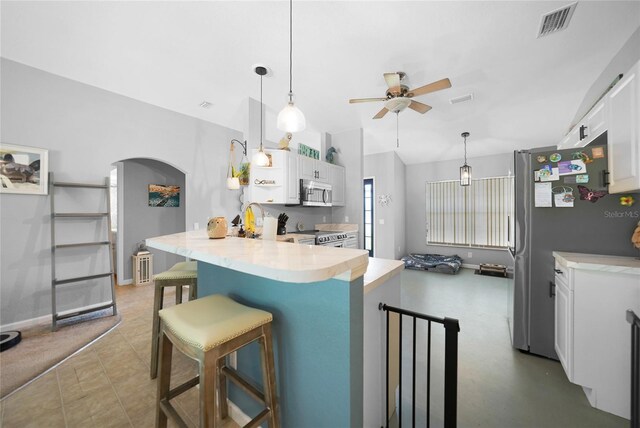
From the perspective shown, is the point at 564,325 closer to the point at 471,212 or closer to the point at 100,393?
the point at 100,393

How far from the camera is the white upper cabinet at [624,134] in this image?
152cm

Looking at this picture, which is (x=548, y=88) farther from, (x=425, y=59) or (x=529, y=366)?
(x=529, y=366)

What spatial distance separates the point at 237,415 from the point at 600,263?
2.61m

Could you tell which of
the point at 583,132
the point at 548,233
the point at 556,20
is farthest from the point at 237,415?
the point at 583,132

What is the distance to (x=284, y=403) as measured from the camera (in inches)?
47.8

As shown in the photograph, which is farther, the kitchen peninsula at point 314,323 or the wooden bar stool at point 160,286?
the wooden bar stool at point 160,286

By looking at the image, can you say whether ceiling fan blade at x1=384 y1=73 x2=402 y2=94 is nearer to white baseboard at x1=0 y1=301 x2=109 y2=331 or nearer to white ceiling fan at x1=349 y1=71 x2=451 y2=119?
white ceiling fan at x1=349 y1=71 x2=451 y2=119

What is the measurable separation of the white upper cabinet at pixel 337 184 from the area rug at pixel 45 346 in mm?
3742

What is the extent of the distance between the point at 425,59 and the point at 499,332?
10.3 feet

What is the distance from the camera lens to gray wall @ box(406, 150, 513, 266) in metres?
5.45

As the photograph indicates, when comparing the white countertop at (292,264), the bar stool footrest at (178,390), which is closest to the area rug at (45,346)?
the bar stool footrest at (178,390)

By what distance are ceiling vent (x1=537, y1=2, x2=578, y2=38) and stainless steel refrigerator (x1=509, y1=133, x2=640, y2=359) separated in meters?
1.05
